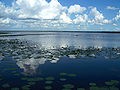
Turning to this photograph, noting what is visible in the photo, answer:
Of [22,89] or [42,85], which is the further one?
[42,85]

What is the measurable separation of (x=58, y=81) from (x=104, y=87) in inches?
132

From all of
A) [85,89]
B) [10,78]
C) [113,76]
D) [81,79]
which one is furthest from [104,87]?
[10,78]

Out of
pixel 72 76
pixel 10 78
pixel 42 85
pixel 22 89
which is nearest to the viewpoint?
pixel 22 89

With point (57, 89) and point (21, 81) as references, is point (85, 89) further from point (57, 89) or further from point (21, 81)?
point (21, 81)

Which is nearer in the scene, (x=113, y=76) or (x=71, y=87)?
(x=71, y=87)

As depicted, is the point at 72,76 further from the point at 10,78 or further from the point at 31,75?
the point at 10,78

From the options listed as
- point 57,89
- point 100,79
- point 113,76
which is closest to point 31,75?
point 57,89

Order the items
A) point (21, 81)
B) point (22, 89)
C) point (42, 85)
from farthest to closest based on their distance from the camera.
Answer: point (21, 81), point (42, 85), point (22, 89)

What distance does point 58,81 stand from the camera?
9.62 meters

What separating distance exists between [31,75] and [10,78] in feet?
5.54

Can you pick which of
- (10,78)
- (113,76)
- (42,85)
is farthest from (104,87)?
(10,78)

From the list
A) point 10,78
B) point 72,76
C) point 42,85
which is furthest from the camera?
point 72,76

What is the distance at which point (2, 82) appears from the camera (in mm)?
9359

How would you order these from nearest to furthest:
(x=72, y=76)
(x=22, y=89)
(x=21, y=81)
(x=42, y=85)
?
(x=22, y=89)
(x=42, y=85)
(x=21, y=81)
(x=72, y=76)
